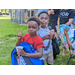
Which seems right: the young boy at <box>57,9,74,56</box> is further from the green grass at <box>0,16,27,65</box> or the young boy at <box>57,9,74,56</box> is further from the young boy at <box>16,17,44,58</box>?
the young boy at <box>16,17,44,58</box>

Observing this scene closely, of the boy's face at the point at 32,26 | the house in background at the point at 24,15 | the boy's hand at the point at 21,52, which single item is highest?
the house in background at the point at 24,15

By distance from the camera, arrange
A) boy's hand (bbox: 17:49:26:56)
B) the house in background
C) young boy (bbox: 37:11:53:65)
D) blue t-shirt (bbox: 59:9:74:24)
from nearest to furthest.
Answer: boy's hand (bbox: 17:49:26:56) < young boy (bbox: 37:11:53:65) < the house in background < blue t-shirt (bbox: 59:9:74:24)

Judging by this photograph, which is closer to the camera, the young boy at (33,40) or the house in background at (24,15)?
the young boy at (33,40)

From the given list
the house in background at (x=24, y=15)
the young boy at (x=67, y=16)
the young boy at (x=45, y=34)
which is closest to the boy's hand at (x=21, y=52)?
the young boy at (x=45, y=34)

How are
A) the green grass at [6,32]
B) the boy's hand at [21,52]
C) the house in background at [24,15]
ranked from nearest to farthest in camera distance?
the boy's hand at [21,52] → the green grass at [6,32] → the house in background at [24,15]

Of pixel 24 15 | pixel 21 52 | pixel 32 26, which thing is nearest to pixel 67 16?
pixel 24 15

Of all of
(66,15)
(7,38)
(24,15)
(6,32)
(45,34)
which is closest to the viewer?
(45,34)

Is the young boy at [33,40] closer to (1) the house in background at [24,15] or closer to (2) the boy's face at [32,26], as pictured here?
(2) the boy's face at [32,26]

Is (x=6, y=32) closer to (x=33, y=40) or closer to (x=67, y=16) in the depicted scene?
(x=33, y=40)

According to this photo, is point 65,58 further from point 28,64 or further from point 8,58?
point 28,64

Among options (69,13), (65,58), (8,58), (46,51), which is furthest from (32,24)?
(65,58)

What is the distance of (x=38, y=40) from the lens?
4.66ft

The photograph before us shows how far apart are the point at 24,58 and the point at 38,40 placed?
0.34 m

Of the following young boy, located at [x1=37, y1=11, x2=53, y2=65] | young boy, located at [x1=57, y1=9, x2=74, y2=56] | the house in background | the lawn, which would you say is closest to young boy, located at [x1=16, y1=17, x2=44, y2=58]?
young boy, located at [x1=37, y1=11, x2=53, y2=65]
